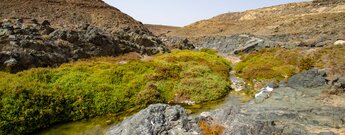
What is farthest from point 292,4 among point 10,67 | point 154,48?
point 10,67

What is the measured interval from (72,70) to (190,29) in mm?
93704

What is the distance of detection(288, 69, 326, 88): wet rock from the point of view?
23089 mm

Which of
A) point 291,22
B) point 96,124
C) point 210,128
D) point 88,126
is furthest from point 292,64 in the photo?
point 291,22

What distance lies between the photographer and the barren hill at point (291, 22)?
61.9 m

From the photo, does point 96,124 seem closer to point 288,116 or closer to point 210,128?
point 210,128

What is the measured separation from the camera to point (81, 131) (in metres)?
18.3

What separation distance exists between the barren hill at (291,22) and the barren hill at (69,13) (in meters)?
35.1

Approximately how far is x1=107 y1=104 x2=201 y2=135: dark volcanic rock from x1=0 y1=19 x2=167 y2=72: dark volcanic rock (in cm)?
1701

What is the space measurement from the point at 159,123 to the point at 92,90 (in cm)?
1112

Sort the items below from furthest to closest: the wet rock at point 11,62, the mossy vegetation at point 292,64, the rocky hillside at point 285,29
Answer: the rocky hillside at point 285,29, the mossy vegetation at point 292,64, the wet rock at point 11,62

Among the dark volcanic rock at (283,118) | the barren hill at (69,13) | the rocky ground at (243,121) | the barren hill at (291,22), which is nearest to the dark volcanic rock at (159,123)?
the rocky ground at (243,121)

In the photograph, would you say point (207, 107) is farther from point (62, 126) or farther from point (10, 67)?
point (10, 67)

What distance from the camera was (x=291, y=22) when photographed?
8019 cm

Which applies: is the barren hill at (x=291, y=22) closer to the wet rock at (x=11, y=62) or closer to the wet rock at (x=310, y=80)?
the wet rock at (x=310, y=80)
